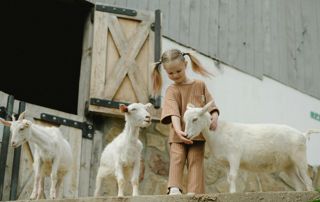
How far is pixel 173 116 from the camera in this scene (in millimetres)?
5551

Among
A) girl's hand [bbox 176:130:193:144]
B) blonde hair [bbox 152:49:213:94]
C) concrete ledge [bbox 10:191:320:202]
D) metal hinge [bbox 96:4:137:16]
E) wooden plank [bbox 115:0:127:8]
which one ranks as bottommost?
concrete ledge [bbox 10:191:320:202]

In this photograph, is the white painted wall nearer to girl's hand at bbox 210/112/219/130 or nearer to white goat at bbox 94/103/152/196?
white goat at bbox 94/103/152/196

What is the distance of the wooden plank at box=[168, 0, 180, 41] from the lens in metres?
9.34

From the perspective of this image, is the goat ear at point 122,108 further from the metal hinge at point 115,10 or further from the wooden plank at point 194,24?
the wooden plank at point 194,24

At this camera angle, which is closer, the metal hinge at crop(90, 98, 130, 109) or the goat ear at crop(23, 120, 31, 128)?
the goat ear at crop(23, 120, 31, 128)

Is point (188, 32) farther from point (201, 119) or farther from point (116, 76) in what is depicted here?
point (201, 119)

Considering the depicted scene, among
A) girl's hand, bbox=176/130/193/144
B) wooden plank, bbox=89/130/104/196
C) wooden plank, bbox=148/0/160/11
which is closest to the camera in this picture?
girl's hand, bbox=176/130/193/144

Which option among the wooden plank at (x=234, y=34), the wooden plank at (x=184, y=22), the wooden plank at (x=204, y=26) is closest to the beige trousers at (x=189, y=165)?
the wooden plank at (x=184, y=22)

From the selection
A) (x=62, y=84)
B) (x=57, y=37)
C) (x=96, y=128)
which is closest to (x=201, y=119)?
(x=96, y=128)

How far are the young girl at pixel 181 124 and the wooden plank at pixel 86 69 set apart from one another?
271 cm

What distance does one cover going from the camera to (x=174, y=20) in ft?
31.1

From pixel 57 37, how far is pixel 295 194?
771 cm

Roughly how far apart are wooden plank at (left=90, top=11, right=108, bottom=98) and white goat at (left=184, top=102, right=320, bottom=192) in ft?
8.86

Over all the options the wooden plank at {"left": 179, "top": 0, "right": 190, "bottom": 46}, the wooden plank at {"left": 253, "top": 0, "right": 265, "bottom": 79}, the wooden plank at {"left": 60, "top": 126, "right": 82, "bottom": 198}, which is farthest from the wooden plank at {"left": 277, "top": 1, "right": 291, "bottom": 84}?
the wooden plank at {"left": 60, "top": 126, "right": 82, "bottom": 198}
